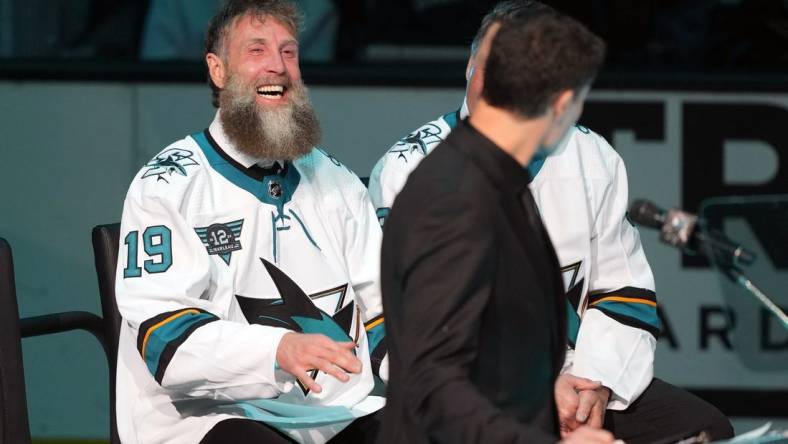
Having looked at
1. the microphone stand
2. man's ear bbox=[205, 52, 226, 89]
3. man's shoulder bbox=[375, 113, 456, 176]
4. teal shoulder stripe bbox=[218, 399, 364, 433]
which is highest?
man's ear bbox=[205, 52, 226, 89]

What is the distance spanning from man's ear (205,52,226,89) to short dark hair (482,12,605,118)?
4.75 feet

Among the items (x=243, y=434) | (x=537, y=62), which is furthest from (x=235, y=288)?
(x=537, y=62)

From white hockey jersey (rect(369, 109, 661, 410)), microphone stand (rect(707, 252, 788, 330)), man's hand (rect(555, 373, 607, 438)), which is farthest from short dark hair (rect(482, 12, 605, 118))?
white hockey jersey (rect(369, 109, 661, 410))

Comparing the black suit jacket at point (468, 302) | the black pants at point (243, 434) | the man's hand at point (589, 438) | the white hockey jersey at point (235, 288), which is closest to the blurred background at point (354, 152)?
the white hockey jersey at point (235, 288)

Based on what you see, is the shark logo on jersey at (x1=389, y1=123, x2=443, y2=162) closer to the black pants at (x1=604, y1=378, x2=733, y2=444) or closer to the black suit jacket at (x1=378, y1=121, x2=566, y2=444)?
the black pants at (x1=604, y1=378, x2=733, y2=444)

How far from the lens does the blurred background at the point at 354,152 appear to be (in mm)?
5184

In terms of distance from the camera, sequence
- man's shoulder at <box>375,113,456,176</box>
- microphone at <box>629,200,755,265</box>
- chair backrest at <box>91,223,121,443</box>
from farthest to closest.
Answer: man's shoulder at <box>375,113,456,176</box>, chair backrest at <box>91,223,121,443</box>, microphone at <box>629,200,755,265</box>

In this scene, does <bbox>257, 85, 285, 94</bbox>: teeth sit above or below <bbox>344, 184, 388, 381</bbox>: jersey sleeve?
above

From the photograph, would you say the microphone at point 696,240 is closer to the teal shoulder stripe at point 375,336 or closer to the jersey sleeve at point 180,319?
the jersey sleeve at point 180,319

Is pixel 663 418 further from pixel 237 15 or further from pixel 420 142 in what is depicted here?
pixel 237 15

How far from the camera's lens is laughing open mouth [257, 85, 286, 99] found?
3.61 metres

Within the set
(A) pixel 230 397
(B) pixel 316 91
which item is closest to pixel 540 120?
(A) pixel 230 397

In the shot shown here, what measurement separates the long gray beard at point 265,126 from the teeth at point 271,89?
0.10 ft

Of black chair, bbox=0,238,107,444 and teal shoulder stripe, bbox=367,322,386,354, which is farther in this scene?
teal shoulder stripe, bbox=367,322,386,354
